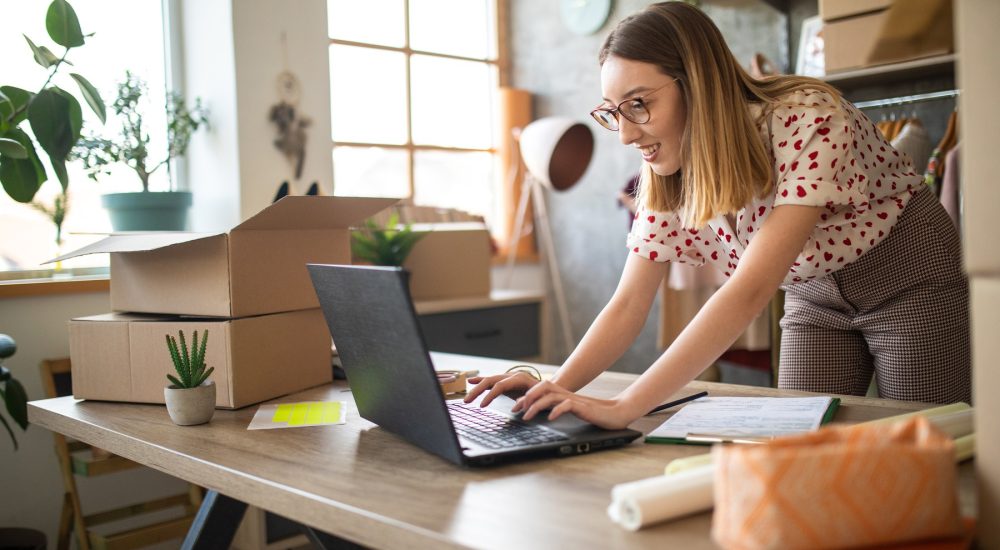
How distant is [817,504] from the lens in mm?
644

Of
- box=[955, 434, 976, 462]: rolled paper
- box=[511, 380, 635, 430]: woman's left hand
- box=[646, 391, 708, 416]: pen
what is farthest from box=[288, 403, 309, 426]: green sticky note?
box=[955, 434, 976, 462]: rolled paper

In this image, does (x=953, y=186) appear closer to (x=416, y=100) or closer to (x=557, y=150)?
(x=557, y=150)

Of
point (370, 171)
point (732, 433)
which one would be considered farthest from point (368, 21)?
point (732, 433)

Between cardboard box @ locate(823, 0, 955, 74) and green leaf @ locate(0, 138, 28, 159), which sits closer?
green leaf @ locate(0, 138, 28, 159)

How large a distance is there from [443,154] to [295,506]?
142 inches

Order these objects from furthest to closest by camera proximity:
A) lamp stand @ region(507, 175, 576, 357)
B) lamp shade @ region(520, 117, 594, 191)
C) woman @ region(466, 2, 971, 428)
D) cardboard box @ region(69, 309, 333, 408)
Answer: lamp stand @ region(507, 175, 576, 357)
lamp shade @ region(520, 117, 594, 191)
cardboard box @ region(69, 309, 333, 408)
woman @ region(466, 2, 971, 428)

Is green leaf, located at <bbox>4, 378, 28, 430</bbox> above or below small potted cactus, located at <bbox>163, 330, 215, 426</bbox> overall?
below

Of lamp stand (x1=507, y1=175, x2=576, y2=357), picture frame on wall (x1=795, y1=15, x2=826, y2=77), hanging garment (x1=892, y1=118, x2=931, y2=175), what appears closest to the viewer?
hanging garment (x1=892, y1=118, x2=931, y2=175)

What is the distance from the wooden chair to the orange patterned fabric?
1979 millimetres

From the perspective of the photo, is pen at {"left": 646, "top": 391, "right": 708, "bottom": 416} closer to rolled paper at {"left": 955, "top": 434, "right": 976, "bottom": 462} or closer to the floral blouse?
the floral blouse

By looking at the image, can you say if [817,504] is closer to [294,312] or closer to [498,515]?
[498,515]

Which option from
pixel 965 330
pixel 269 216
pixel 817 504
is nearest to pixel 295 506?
pixel 817 504

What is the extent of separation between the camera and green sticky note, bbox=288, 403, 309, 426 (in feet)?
4.28

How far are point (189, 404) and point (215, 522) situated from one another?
0.66 feet
